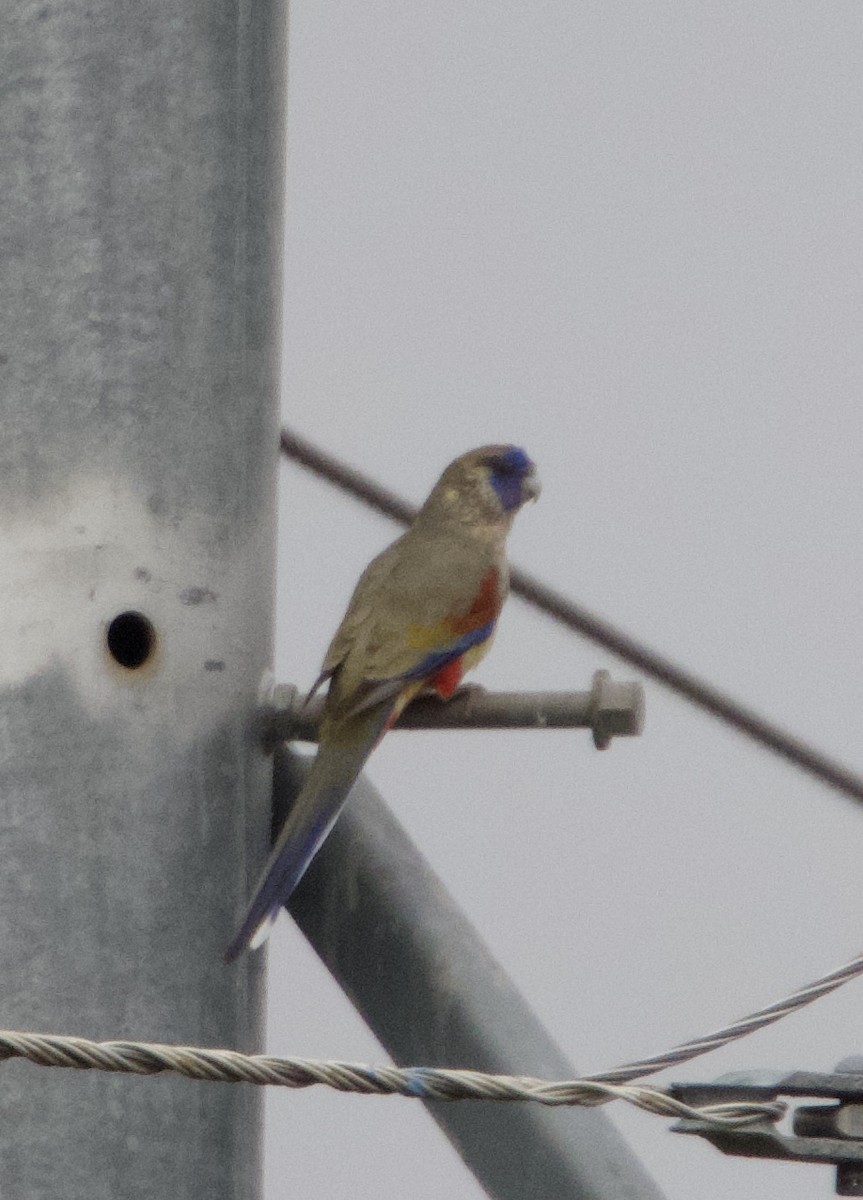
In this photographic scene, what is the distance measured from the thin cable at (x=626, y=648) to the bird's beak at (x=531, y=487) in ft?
6.05

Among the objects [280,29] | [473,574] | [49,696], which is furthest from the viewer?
[473,574]

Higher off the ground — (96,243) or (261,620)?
(96,243)

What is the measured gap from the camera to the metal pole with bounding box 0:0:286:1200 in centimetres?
440

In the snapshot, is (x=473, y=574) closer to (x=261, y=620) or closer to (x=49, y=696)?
(x=261, y=620)

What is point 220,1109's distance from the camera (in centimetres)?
455

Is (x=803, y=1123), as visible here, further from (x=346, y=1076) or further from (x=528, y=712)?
(x=528, y=712)

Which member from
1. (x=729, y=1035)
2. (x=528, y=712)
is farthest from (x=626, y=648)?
(x=729, y=1035)

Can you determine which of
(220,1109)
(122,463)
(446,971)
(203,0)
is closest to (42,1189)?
(220,1109)

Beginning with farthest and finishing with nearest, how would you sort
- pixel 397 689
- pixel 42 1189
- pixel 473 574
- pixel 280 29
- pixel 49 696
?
pixel 473 574 → pixel 397 689 → pixel 280 29 → pixel 49 696 → pixel 42 1189

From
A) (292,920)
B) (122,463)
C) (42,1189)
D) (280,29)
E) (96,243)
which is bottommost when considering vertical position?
(42,1189)

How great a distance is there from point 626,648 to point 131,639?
1.10 m

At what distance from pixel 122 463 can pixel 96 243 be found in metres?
0.34

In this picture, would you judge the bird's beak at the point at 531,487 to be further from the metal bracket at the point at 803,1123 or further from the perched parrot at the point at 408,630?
the metal bracket at the point at 803,1123

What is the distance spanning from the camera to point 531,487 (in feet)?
25.0
